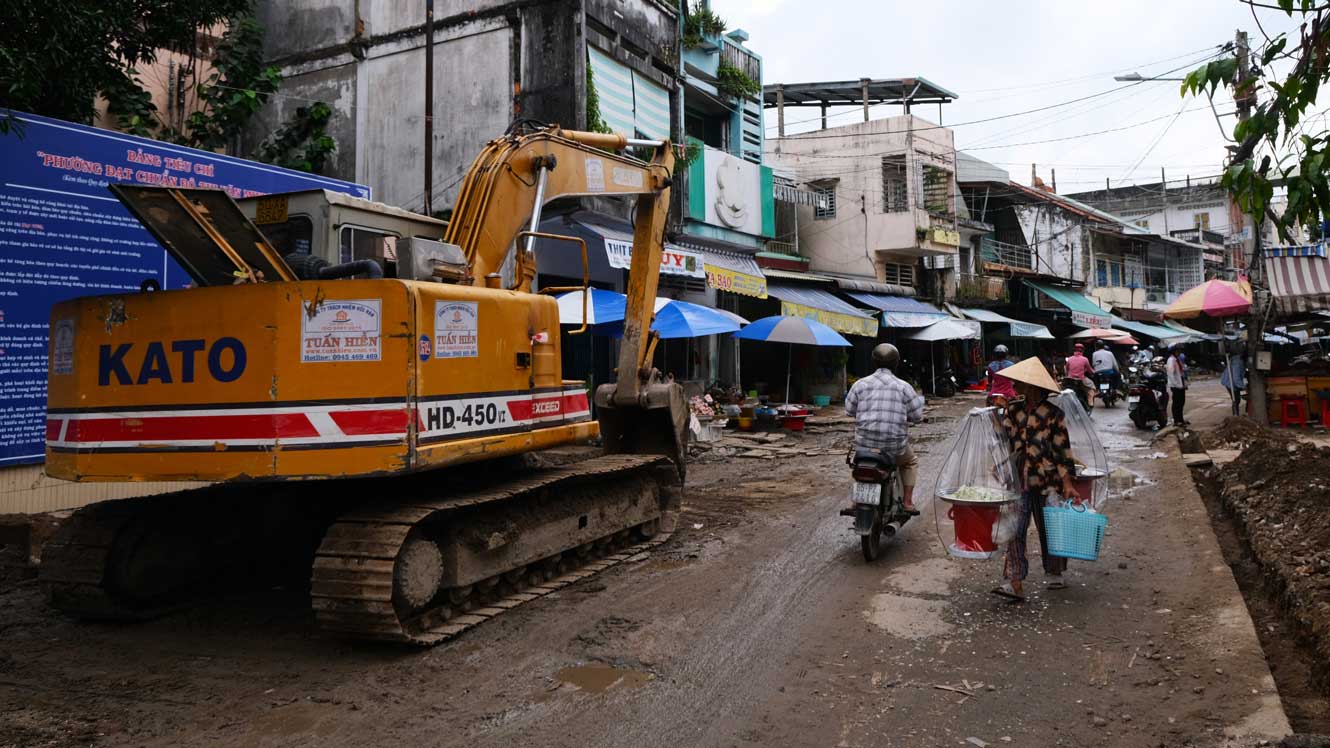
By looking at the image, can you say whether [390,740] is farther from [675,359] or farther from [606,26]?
[675,359]

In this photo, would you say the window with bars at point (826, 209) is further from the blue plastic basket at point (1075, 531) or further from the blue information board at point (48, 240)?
the blue plastic basket at point (1075, 531)

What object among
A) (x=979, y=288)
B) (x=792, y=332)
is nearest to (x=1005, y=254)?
(x=979, y=288)

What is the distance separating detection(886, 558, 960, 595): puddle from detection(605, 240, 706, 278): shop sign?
10213 mm

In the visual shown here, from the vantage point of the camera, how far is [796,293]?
81.3 feet

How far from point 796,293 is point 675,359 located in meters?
5.16

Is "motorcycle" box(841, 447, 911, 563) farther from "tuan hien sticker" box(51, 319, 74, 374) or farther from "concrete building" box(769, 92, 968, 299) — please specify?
"concrete building" box(769, 92, 968, 299)

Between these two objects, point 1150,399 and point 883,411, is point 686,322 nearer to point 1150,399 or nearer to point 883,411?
point 883,411

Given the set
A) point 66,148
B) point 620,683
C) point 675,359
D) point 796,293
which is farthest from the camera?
point 796,293

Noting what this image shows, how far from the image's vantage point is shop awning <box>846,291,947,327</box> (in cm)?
2722

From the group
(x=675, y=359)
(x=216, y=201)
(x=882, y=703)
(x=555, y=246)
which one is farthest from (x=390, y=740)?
(x=675, y=359)

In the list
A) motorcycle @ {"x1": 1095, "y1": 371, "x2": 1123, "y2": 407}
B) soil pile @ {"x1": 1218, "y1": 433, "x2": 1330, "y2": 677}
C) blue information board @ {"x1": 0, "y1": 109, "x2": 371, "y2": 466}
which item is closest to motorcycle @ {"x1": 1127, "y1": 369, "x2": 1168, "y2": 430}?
Result: motorcycle @ {"x1": 1095, "y1": 371, "x2": 1123, "y2": 407}

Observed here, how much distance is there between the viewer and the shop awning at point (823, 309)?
76.8 feet

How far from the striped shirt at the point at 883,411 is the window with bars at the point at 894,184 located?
24567mm

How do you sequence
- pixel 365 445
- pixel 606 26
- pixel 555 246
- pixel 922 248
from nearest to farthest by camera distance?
1. pixel 365 445
2. pixel 606 26
3. pixel 555 246
4. pixel 922 248
